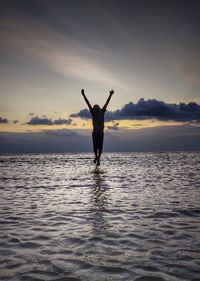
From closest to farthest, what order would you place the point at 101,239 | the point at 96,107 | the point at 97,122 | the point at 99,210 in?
the point at 101,239
the point at 99,210
the point at 96,107
the point at 97,122

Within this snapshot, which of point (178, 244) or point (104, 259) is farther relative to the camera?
point (178, 244)

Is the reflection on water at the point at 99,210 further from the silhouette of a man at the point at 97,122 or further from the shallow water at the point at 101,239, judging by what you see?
the silhouette of a man at the point at 97,122

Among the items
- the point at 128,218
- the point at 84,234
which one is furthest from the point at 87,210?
the point at 84,234

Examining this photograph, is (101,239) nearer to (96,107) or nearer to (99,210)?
(99,210)

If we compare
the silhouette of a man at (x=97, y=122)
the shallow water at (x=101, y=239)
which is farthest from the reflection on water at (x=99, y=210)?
the silhouette of a man at (x=97, y=122)

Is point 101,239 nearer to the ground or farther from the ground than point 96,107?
nearer to the ground

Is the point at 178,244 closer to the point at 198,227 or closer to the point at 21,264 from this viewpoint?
the point at 198,227

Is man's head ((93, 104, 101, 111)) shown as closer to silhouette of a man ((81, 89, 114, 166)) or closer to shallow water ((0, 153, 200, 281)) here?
silhouette of a man ((81, 89, 114, 166))

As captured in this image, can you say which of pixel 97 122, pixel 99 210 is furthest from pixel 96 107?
pixel 99 210

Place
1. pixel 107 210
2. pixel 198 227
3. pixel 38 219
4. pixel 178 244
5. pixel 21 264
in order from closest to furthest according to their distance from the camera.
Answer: pixel 21 264 → pixel 178 244 → pixel 198 227 → pixel 38 219 → pixel 107 210

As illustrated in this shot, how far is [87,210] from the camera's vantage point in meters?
5.57

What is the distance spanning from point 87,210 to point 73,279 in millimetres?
2986

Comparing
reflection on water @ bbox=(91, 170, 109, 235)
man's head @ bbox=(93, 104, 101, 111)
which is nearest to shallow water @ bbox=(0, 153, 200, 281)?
reflection on water @ bbox=(91, 170, 109, 235)

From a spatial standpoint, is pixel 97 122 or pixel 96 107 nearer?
pixel 96 107
